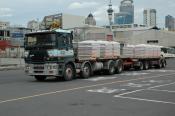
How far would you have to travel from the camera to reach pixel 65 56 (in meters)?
23.2

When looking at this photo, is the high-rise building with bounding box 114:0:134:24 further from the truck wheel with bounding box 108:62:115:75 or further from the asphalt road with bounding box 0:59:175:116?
the asphalt road with bounding box 0:59:175:116

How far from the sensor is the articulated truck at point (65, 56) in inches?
890

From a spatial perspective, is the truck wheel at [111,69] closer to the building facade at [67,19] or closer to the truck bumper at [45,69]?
the truck bumper at [45,69]

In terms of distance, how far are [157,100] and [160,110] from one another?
2.40 m

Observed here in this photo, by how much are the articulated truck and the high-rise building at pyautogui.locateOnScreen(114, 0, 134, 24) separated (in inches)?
5349

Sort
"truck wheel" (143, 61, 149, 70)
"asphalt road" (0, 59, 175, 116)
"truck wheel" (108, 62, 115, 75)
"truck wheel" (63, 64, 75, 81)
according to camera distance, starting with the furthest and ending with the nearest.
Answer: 1. "truck wheel" (143, 61, 149, 70)
2. "truck wheel" (108, 62, 115, 75)
3. "truck wheel" (63, 64, 75, 81)
4. "asphalt road" (0, 59, 175, 116)

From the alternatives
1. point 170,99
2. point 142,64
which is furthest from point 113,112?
point 142,64

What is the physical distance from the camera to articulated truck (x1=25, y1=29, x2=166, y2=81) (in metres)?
22.6

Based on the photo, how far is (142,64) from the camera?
Answer: 3684cm

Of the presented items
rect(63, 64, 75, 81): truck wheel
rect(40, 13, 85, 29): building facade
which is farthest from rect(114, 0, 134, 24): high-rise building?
rect(63, 64, 75, 81): truck wheel

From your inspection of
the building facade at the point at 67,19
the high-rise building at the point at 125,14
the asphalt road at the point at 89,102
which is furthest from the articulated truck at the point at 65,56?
the high-rise building at the point at 125,14

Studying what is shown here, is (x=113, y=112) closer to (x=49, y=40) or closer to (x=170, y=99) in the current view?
(x=170, y=99)

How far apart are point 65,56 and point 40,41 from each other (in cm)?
164

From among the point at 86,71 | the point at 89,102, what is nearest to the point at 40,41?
the point at 86,71
